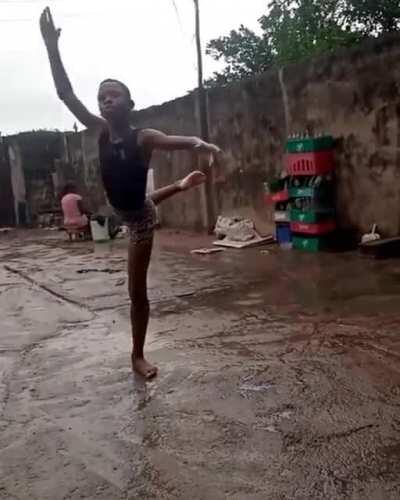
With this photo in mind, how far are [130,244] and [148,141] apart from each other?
64cm

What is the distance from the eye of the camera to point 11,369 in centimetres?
375

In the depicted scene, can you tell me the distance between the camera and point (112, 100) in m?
3.18

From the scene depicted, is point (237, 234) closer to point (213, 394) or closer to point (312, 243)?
point (312, 243)

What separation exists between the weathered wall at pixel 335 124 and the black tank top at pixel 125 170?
14.9ft

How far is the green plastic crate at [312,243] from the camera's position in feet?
25.2

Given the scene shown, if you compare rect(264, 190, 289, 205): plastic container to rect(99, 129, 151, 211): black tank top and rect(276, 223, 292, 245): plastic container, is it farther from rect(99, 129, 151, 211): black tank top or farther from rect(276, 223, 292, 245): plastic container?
rect(99, 129, 151, 211): black tank top

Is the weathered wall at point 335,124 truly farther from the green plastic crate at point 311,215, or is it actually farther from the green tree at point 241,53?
the green tree at point 241,53

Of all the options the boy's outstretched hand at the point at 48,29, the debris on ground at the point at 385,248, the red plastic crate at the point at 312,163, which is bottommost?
the debris on ground at the point at 385,248

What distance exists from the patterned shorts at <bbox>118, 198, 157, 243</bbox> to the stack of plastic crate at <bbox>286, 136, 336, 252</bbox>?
455cm

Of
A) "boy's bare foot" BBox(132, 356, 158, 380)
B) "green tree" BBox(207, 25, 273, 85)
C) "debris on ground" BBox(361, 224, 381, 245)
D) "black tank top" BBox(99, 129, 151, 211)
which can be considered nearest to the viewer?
"black tank top" BBox(99, 129, 151, 211)

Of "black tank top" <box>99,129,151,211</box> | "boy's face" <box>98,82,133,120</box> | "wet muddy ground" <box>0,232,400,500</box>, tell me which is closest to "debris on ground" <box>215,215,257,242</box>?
"wet muddy ground" <box>0,232,400,500</box>

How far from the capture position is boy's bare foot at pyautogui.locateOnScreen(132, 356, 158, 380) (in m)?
3.35

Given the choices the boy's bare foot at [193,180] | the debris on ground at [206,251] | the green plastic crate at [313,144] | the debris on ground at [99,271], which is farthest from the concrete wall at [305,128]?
the boy's bare foot at [193,180]

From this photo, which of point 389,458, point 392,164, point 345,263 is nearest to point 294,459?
point 389,458
